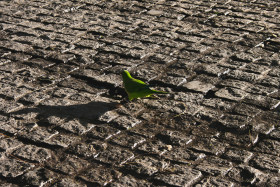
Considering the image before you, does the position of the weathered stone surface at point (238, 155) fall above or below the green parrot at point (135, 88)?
below

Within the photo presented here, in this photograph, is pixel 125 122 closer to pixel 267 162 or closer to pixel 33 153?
pixel 33 153

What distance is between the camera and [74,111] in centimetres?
486

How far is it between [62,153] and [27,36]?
337cm

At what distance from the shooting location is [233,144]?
427 cm

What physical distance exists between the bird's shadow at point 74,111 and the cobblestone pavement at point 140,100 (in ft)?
0.04

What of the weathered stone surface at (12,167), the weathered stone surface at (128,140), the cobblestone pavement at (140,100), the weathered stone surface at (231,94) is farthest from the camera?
the weathered stone surface at (231,94)

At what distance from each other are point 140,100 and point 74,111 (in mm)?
735

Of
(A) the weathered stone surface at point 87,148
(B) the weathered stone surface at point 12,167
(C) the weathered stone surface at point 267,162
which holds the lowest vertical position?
(B) the weathered stone surface at point 12,167

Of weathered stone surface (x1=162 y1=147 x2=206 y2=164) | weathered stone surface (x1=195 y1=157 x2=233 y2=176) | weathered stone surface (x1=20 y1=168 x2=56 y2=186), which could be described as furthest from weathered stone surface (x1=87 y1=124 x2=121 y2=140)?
weathered stone surface (x1=195 y1=157 x2=233 y2=176)

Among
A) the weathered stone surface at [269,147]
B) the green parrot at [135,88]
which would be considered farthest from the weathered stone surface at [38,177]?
the weathered stone surface at [269,147]

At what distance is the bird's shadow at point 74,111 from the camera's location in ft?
15.5

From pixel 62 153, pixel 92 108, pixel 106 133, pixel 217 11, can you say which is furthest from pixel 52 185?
pixel 217 11

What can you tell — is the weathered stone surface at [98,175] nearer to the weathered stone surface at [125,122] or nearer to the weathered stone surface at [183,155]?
the weathered stone surface at [183,155]

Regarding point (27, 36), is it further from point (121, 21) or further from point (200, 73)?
point (200, 73)
